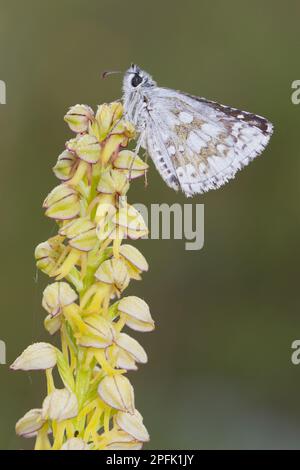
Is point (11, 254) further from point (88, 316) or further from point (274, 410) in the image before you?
point (88, 316)

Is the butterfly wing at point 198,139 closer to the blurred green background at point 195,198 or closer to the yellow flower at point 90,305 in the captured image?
the yellow flower at point 90,305

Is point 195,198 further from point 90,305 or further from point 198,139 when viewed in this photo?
point 90,305

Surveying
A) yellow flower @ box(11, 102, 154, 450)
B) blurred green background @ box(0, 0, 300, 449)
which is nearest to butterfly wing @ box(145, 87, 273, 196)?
yellow flower @ box(11, 102, 154, 450)

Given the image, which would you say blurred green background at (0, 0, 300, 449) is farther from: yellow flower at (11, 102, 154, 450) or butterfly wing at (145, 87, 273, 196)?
yellow flower at (11, 102, 154, 450)

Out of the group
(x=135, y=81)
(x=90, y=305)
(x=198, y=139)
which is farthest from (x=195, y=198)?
(x=90, y=305)

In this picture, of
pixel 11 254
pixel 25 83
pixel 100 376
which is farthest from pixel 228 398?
pixel 100 376

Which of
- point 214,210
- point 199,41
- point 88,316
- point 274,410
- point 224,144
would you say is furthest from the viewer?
point 199,41
